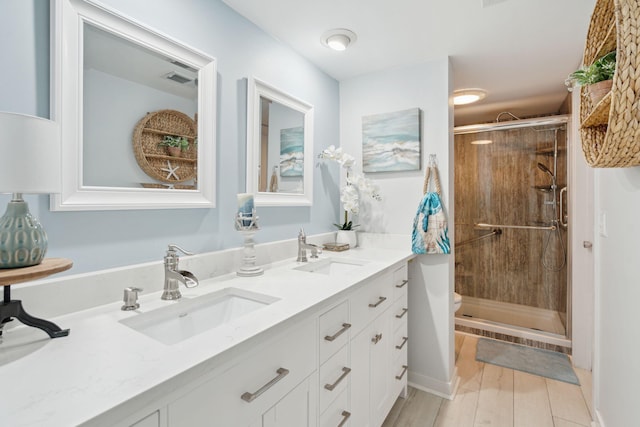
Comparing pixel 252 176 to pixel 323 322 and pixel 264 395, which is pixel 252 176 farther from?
pixel 264 395

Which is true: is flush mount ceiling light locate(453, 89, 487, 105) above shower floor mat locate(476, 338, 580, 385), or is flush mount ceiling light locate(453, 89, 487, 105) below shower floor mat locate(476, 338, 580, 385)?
above

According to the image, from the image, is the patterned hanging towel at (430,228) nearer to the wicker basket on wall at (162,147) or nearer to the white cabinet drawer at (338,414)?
the white cabinet drawer at (338,414)

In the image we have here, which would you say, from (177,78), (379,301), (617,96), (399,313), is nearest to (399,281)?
(399,313)

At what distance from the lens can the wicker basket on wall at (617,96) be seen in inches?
30.0

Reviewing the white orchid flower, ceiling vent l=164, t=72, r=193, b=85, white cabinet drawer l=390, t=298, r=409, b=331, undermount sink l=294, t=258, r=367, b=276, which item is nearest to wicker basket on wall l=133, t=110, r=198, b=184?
ceiling vent l=164, t=72, r=193, b=85

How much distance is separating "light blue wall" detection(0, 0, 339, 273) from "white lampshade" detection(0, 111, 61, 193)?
0.89ft

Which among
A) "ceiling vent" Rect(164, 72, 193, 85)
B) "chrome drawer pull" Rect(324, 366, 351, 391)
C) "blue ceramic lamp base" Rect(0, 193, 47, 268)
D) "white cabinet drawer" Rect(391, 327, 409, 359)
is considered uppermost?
"ceiling vent" Rect(164, 72, 193, 85)

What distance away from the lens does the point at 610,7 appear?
40.9 inches

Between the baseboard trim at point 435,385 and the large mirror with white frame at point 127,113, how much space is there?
1.86 m

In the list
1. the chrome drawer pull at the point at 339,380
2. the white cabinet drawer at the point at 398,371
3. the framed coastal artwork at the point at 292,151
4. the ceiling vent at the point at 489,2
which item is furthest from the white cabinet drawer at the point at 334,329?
the ceiling vent at the point at 489,2

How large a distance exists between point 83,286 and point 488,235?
3.49 m

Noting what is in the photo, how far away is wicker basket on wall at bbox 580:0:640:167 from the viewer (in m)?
0.76

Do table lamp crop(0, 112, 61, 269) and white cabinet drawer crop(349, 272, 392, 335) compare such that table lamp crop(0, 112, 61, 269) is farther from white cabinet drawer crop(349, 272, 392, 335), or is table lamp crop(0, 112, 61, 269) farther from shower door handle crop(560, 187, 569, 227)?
shower door handle crop(560, 187, 569, 227)

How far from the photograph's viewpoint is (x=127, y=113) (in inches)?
45.3
